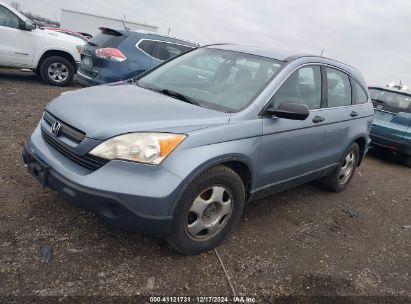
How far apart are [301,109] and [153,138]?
132 centimetres

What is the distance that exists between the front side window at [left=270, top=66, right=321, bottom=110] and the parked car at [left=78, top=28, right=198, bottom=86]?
3902 millimetres

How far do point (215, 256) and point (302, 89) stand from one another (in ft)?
6.21

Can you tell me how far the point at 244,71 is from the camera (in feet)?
12.2

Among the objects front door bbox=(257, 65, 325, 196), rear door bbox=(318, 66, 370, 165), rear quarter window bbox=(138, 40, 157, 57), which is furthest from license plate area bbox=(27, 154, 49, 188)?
rear quarter window bbox=(138, 40, 157, 57)

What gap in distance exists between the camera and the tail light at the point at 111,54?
700cm

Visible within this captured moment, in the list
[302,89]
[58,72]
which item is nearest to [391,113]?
[302,89]

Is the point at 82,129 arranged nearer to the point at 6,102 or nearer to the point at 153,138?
the point at 153,138

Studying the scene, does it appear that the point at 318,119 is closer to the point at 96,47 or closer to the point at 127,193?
the point at 127,193

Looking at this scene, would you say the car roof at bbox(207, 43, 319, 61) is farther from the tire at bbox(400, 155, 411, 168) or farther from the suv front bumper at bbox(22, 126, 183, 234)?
the tire at bbox(400, 155, 411, 168)

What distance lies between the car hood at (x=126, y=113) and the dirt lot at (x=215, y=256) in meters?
0.96

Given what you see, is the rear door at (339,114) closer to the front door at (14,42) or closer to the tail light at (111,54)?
the tail light at (111,54)

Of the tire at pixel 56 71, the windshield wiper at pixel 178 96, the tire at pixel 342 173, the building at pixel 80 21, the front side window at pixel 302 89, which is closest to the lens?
the windshield wiper at pixel 178 96

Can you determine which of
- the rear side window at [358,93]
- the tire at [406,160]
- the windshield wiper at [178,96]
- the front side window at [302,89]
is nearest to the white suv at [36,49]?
the windshield wiper at [178,96]

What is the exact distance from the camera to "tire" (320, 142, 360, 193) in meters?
4.96
